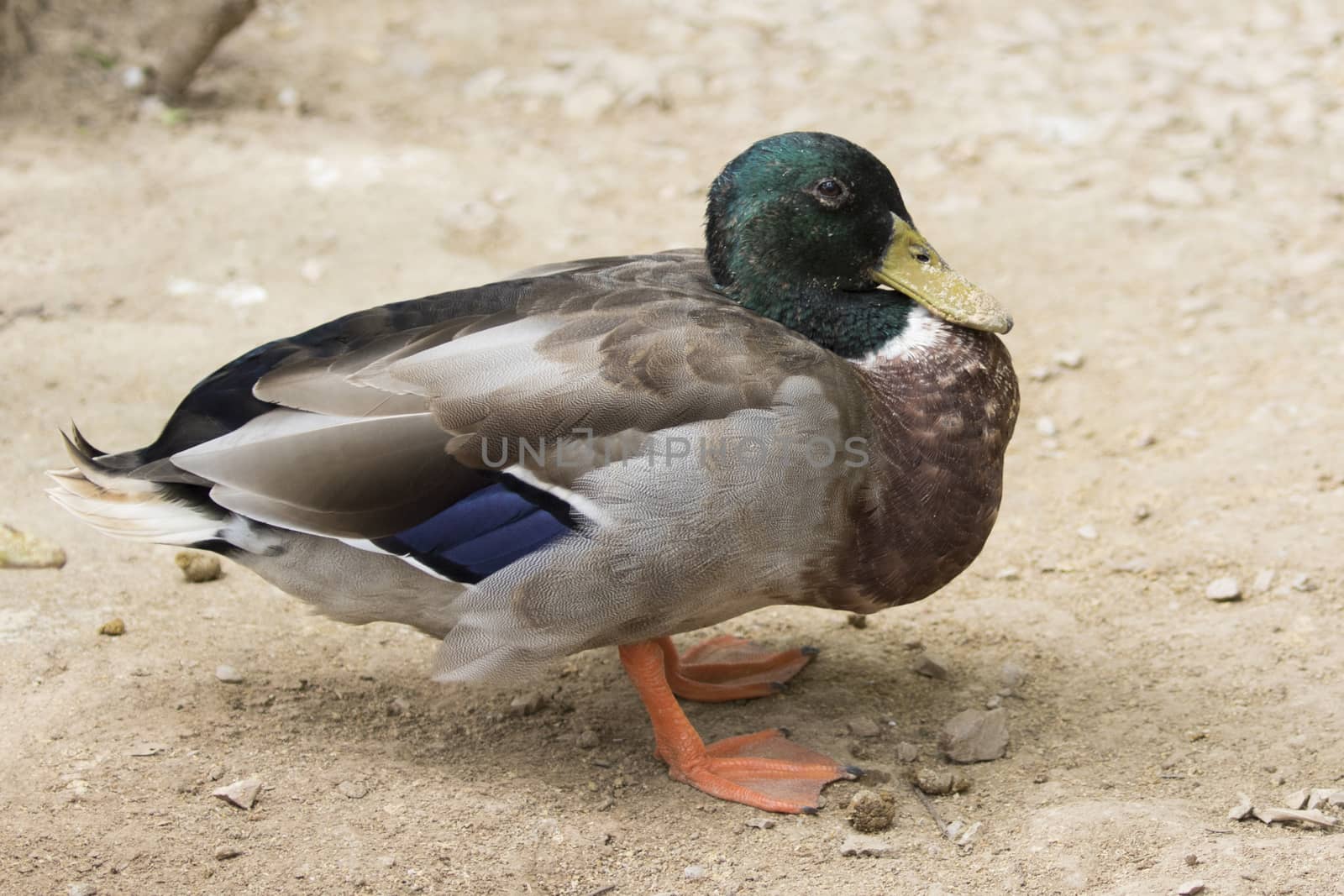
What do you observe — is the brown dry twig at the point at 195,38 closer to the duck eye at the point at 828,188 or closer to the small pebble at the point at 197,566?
the small pebble at the point at 197,566

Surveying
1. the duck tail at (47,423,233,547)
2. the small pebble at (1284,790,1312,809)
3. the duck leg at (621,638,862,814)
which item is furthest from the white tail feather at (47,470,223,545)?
the small pebble at (1284,790,1312,809)

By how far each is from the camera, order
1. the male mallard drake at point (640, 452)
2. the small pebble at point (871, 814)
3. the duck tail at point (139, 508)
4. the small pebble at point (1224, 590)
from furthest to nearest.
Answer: the small pebble at point (1224, 590)
the duck tail at point (139, 508)
the small pebble at point (871, 814)
the male mallard drake at point (640, 452)

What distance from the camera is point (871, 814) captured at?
3.12 metres

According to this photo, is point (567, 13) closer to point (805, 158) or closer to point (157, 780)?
point (805, 158)

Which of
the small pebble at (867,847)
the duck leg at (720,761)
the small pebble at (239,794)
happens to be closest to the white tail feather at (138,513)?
the small pebble at (239,794)

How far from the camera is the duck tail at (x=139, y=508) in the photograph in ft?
10.6

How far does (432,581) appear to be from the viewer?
10.3 ft

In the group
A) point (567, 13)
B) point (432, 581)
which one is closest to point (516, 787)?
point (432, 581)

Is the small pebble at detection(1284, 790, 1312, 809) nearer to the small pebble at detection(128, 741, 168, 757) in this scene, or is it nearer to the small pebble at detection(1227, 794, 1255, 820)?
the small pebble at detection(1227, 794, 1255, 820)

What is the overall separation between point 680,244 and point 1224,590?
116 inches

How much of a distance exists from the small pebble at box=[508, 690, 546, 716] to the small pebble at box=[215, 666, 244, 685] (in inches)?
28.4

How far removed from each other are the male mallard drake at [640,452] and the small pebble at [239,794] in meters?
0.44

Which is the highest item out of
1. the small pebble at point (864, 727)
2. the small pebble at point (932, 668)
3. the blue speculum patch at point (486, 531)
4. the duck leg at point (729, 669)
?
the blue speculum patch at point (486, 531)

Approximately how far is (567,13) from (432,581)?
5772 millimetres
